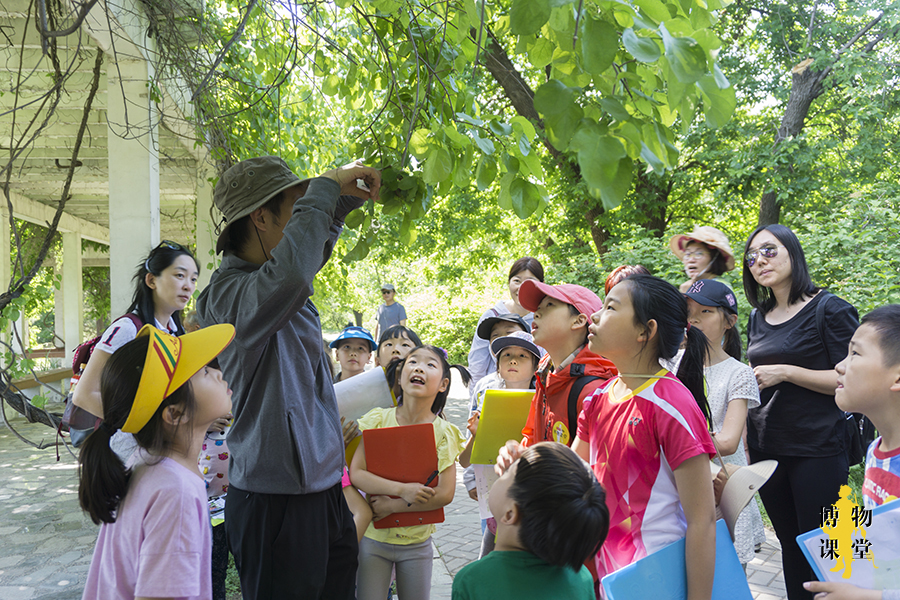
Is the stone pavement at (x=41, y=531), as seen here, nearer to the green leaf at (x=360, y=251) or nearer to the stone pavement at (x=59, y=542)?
the stone pavement at (x=59, y=542)

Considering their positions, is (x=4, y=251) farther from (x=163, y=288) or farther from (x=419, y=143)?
(x=419, y=143)

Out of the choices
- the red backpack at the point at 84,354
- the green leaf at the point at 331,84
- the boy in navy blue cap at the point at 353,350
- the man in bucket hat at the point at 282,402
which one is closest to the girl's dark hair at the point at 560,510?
the man in bucket hat at the point at 282,402

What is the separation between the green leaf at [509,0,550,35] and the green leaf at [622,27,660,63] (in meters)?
0.16

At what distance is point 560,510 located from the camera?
1.56 metres

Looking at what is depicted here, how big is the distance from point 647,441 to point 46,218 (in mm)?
15192

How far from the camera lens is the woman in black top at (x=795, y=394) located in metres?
2.71

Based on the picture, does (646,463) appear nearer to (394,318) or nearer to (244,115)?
(244,115)

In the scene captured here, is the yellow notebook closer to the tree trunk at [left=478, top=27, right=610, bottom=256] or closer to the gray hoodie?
the gray hoodie

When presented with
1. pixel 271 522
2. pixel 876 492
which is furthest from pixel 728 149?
pixel 271 522

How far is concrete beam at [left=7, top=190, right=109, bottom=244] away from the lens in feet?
41.1

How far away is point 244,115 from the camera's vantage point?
5324 mm

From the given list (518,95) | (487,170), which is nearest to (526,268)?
(487,170)

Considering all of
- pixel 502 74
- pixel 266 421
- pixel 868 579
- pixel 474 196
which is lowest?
pixel 868 579

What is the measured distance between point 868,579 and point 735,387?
1.49m
